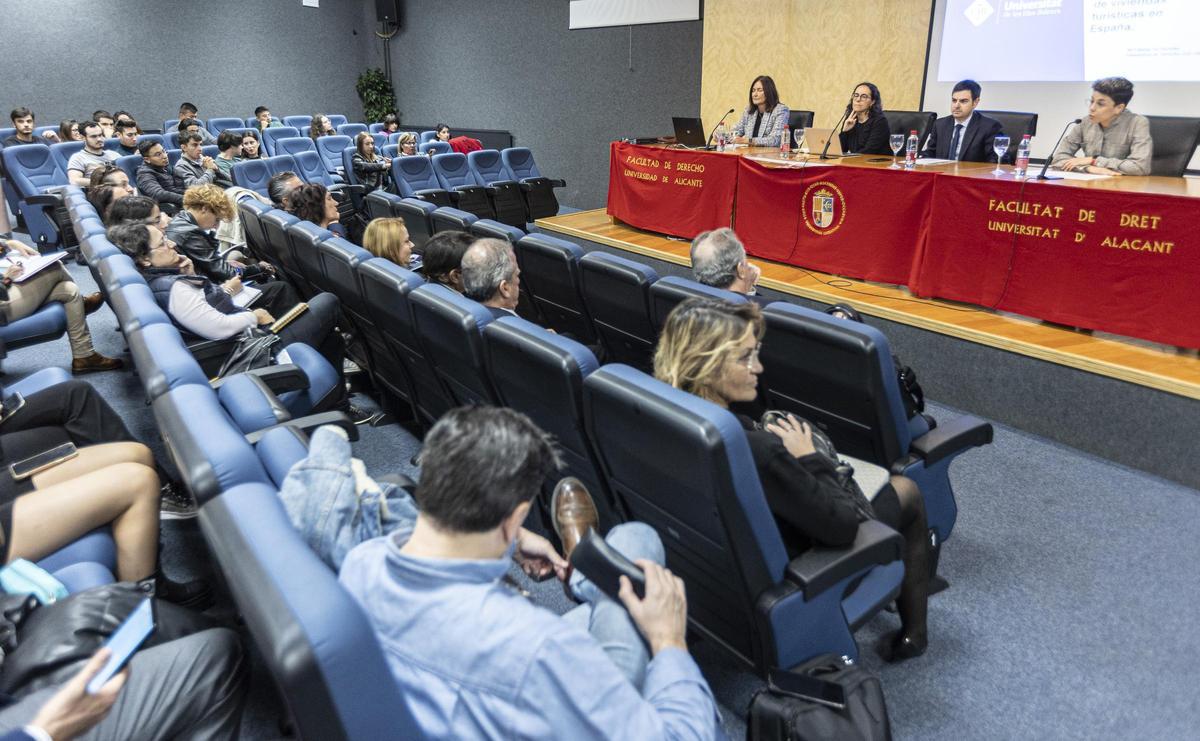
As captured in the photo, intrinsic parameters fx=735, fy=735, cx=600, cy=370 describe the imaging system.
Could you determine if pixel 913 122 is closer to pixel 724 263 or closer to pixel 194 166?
pixel 724 263

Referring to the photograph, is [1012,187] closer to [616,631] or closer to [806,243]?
[806,243]

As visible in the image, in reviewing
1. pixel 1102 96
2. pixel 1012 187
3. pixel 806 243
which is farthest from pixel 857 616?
pixel 1102 96

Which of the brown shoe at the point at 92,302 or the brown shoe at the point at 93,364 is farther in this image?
the brown shoe at the point at 92,302

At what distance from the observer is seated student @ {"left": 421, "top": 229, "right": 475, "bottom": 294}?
2.99 meters

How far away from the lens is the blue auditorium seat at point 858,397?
6.27 ft

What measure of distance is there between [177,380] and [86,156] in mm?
7095

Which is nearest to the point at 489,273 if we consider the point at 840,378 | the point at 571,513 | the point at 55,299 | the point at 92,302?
the point at 571,513

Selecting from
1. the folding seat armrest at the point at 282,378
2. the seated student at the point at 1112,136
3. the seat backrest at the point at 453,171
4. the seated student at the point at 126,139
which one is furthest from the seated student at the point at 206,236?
the seated student at the point at 126,139

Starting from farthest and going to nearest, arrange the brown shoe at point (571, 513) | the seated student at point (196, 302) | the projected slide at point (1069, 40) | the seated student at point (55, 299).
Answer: the projected slide at point (1069, 40)
the seated student at point (55, 299)
the seated student at point (196, 302)
the brown shoe at point (571, 513)

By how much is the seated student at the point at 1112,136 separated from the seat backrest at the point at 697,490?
11.4 ft

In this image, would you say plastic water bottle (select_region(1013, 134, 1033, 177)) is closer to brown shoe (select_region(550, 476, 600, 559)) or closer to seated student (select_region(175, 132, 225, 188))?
brown shoe (select_region(550, 476, 600, 559))

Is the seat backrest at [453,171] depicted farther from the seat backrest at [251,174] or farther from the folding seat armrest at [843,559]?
the folding seat armrest at [843,559]

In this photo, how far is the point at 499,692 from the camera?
0.98 metres

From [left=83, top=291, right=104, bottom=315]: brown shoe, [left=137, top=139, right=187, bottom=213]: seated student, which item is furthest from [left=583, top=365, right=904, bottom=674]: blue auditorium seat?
[left=137, top=139, right=187, bottom=213]: seated student
